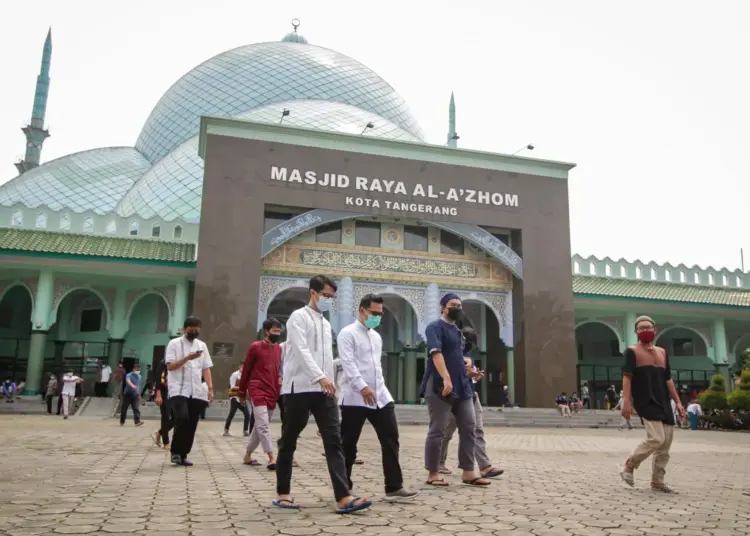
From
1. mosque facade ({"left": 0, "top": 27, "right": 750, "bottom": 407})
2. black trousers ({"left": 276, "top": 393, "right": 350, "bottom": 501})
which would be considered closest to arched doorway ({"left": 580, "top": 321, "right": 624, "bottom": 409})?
mosque facade ({"left": 0, "top": 27, "right": 750, "bottom": 407})

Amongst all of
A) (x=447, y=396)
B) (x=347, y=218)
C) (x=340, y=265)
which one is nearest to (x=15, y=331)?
(x=340, y=265)

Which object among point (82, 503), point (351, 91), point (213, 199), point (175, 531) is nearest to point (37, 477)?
point (82, 503)

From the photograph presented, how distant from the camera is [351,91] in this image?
1526 inches

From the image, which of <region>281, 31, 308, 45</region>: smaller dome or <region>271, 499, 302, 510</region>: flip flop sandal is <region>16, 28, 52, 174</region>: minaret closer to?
<region>281, 31, 308, 45</region>: smaller dome

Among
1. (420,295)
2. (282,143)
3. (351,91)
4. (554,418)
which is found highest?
(351,91)

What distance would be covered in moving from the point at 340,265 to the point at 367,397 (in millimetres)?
17765

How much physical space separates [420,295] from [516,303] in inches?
143

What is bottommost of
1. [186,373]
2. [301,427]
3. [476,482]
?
[476,482]

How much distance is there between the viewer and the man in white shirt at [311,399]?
14.1ft

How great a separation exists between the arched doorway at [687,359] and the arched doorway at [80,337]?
22336 millimetres

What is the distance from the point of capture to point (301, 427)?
4.52 m

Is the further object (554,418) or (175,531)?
(554,418)

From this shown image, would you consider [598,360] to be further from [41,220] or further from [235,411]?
[41,220]

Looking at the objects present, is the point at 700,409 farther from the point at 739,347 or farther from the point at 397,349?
the point at 739,347
